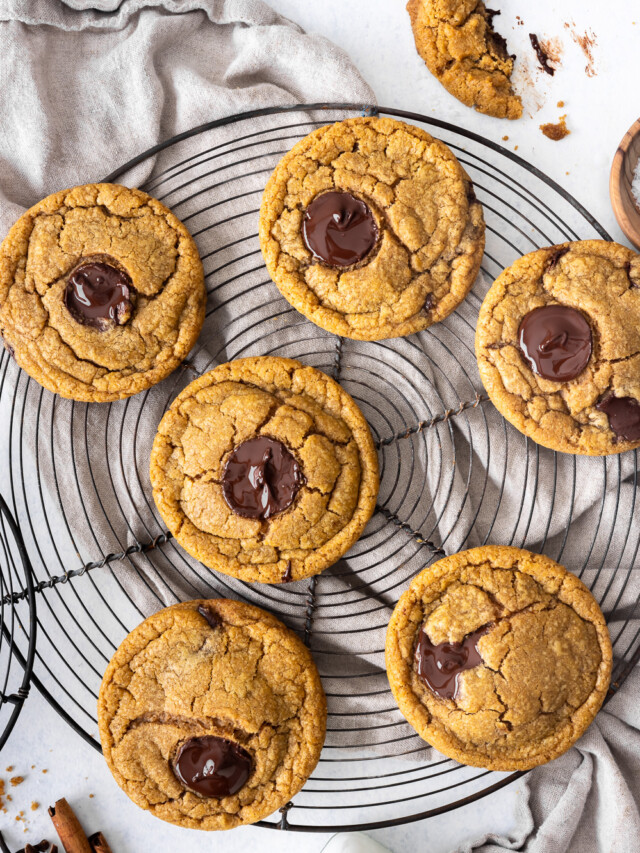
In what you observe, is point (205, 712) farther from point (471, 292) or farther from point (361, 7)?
point (361, 7)

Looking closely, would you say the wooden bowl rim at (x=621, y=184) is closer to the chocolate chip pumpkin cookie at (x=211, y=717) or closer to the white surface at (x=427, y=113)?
the white surface at (x=427, y=113)

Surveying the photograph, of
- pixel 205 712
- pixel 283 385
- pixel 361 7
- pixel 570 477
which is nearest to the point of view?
pixel 205 712

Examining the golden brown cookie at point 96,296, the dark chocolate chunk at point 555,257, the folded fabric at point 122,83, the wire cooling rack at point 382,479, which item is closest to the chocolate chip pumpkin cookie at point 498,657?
the wire cooling rack at point 382,479

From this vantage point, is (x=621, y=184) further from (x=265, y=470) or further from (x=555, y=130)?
(x=265, y=470)

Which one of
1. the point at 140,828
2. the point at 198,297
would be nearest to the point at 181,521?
the point at 198,297

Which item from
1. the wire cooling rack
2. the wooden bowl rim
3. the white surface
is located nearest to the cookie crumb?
the white surface

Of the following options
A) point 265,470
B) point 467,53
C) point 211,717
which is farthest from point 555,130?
point 211,717

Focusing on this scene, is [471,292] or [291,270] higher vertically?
[291,270]
